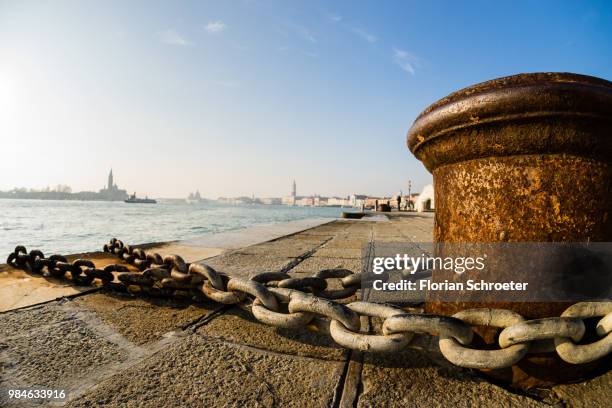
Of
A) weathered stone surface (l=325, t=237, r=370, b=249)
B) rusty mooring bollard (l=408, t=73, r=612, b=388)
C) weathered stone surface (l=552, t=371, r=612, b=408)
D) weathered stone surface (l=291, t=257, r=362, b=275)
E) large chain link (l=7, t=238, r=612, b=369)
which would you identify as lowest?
weathered stone surface (l=325, t=237, r=370, b=249)

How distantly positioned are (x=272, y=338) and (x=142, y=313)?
0.73m

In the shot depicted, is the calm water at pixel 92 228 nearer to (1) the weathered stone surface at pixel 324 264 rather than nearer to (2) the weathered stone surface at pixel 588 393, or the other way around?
(1) the weathered stone surface at pixel 324 264

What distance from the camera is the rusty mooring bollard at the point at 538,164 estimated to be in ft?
3.21

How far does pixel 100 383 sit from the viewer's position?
979 millimetres

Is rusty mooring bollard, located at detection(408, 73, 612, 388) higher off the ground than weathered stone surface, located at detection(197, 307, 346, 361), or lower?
higher

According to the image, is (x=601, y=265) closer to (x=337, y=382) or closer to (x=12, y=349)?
(x=337, y=382)

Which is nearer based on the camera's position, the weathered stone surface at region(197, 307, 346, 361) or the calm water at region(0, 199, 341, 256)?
the weathered stone surface at region(197, 307, 346, 361)

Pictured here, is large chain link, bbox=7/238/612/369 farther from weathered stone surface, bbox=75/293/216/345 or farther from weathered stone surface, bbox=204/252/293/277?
weathered stone surface, bbox=204/252/293/277

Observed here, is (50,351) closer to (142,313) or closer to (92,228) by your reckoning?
(142,313)

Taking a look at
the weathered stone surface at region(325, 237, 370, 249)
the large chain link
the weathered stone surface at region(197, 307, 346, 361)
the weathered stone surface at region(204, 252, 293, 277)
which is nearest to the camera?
the large chain link

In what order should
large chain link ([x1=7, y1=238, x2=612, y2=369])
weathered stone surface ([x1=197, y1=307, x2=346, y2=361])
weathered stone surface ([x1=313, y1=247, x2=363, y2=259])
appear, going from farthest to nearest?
weathered stone surface ([x1=313, y1=247, x2=363, y2=259]) → weathered stone surface ([x1=197, y1=307, x2=346, y2=361]) → large chain link ([x1=7, y1=238, x2=612, y2=369])

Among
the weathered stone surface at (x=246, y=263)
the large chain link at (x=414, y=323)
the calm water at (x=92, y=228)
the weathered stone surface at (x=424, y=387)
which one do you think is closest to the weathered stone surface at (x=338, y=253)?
the weathered stone surface at (x=246, y=263)

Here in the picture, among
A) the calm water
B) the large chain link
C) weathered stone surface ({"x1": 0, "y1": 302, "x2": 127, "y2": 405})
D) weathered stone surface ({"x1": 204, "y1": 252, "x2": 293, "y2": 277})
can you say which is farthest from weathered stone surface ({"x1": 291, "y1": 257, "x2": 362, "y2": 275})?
the calm water

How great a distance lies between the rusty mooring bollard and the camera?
0.98 m
